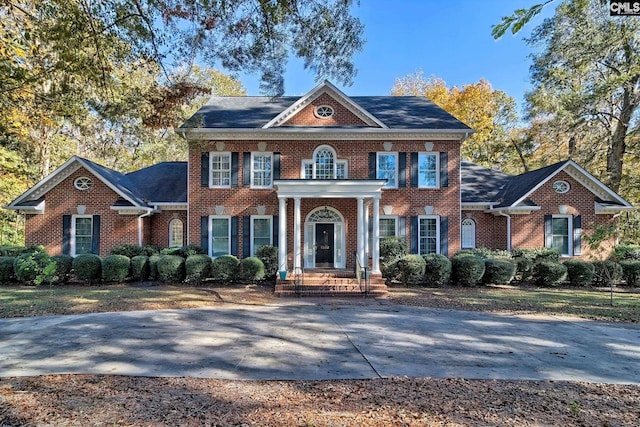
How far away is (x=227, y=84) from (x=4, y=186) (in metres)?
19.9

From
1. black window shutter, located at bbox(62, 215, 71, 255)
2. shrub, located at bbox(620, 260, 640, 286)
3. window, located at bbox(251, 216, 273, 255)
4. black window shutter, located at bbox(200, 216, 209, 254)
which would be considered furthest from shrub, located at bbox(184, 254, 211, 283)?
shrub, located at bbox(620, 260, 640, 286)

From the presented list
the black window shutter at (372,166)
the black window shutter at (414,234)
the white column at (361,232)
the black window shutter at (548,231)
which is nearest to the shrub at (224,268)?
the white column at (361,232)

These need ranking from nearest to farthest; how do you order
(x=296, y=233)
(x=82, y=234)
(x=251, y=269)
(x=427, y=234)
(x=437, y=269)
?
(x=437, y=269) < (x=251, y=269) < (x=296, y=233) < (x=82, y=234) < (x=427, y=234)

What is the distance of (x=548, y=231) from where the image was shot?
16.4m

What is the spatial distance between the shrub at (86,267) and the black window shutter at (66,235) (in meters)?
2.66

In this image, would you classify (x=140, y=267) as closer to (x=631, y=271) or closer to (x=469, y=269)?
(x=469, y=269)

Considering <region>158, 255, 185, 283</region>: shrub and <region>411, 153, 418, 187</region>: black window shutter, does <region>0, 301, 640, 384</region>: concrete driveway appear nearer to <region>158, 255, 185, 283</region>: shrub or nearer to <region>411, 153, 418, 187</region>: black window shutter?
<region>158, 255, 185, 283</region>: shrub

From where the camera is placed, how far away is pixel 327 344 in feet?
21.9

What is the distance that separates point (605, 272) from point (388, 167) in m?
9.56

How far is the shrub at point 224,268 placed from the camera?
45.5ft

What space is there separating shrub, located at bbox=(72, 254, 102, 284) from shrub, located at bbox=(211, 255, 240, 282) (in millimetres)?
4458

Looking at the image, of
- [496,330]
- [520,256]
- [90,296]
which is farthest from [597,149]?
[90,296]

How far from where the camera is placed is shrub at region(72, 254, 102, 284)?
1364 centimetres

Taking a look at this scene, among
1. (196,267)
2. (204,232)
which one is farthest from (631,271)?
(204,232)
